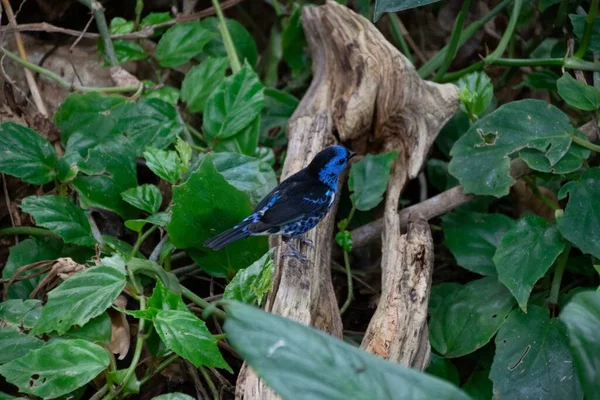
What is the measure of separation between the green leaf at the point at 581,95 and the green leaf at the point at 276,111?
4.48 feet

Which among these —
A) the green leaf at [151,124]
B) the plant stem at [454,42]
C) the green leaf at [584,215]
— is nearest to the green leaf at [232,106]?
the green leaf at [151,124]

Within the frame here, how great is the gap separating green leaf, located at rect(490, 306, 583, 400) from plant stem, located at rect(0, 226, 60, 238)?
6.03 ft

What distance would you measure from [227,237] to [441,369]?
96cm

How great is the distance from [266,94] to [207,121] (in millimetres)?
576

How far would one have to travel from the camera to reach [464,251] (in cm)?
312

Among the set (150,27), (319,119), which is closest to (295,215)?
(319,119)

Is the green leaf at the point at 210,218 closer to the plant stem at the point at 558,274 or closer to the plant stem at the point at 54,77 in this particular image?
the plant stem at the point at 54,77

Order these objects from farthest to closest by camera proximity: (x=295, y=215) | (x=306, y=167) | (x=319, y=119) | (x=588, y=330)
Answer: (x=319, y=119) < (x=306, y=167) < (x=295, y=215) < (x=588, y=330)

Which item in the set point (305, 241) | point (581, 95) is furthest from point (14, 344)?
point (581, 95)

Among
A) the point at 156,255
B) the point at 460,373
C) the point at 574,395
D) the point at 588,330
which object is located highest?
the point at 588,330

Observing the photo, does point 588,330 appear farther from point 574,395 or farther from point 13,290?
point 13,290

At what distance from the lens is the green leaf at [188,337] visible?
2291 millimetres

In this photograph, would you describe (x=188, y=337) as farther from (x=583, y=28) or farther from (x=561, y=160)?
(x=583, y=28)

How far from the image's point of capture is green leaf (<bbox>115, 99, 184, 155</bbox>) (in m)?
3.34
